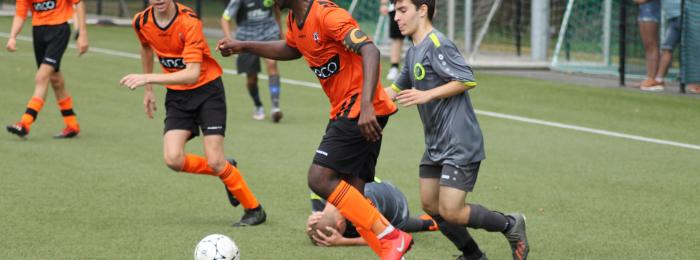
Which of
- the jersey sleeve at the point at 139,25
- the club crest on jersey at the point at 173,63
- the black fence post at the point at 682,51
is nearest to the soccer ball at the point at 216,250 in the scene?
the club crest on jersey at the point at 173,63

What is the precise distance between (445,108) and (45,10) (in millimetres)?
7284

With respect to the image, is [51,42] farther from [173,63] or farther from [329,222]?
[329,222]

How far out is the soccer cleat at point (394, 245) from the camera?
6.80 meters

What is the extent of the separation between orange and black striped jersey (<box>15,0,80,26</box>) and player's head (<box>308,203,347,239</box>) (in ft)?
19.7

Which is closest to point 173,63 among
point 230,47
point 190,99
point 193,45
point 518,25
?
point 190,99

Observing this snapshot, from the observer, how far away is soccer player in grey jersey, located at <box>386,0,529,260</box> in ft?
22.0

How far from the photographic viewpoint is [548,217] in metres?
8.86

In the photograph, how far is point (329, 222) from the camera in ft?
25.4

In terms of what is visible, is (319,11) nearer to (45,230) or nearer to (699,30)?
(45,230)

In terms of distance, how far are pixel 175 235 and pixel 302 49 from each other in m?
1.83

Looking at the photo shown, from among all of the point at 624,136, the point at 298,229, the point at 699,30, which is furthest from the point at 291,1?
the point at 699,30

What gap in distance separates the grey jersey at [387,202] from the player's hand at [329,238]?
1.24 feet

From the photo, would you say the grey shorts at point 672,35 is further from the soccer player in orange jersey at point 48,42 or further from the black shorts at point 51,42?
the black shorts at point 51,42

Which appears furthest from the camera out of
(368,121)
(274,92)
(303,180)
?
(274,92)
